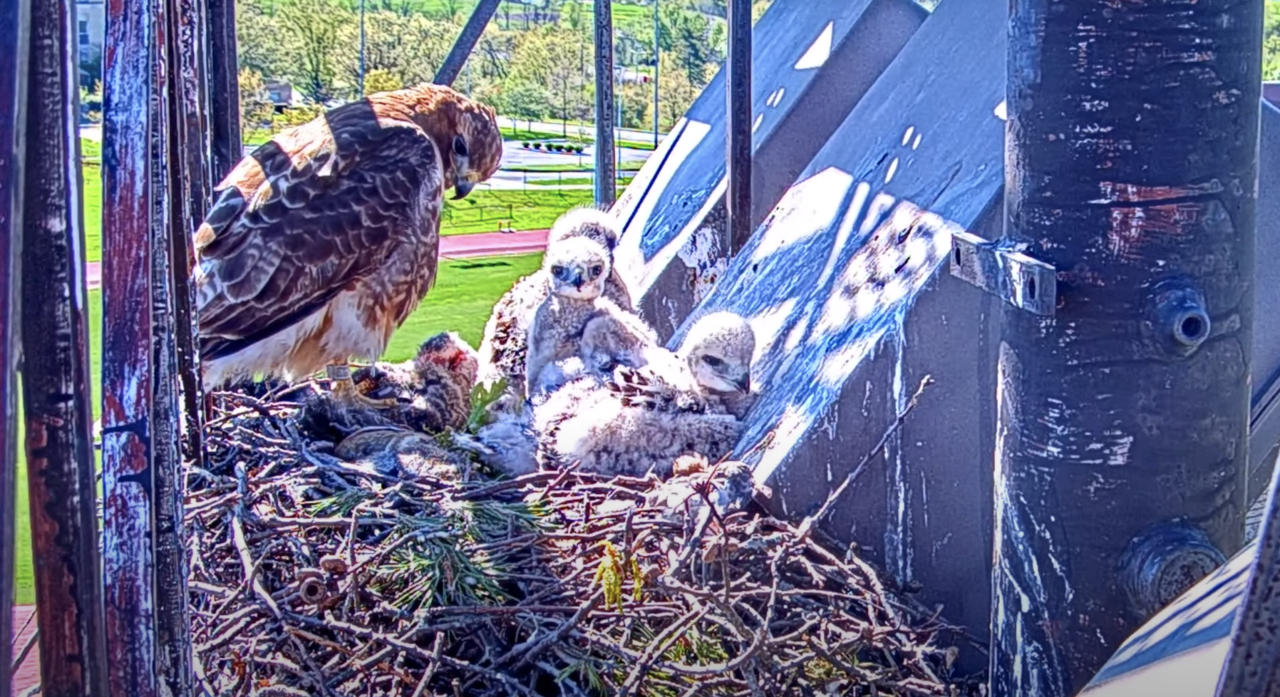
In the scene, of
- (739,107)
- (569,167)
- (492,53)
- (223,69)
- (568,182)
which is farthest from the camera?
(492,53)

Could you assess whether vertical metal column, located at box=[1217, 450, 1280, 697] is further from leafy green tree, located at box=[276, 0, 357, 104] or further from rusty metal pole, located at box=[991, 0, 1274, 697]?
leafy green tree, located at box=[276, 0, 357, 104]

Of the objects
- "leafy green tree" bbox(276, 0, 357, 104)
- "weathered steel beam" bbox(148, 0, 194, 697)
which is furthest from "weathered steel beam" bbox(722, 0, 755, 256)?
"leafy green tree" bbox(276, 0, 357, 104)

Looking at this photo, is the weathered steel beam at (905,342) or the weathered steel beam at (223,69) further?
the weathered steel beam at (223,69)

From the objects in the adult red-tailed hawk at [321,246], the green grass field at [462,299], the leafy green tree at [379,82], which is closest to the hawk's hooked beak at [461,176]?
the adult red-tailed hawk at [321,246]

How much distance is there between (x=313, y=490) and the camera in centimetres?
373

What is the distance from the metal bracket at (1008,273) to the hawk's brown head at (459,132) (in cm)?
339

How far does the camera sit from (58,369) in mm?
1307

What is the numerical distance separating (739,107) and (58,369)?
3353 mm

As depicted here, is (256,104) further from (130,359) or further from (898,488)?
(130,359)

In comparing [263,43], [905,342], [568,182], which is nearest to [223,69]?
[905,342]

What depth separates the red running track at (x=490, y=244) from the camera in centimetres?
1162

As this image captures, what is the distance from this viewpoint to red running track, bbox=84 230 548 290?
11625 mm

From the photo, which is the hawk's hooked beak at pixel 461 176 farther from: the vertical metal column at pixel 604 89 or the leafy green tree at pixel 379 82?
the leafy green tree at pixel 379 82

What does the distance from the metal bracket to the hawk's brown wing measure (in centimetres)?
297
